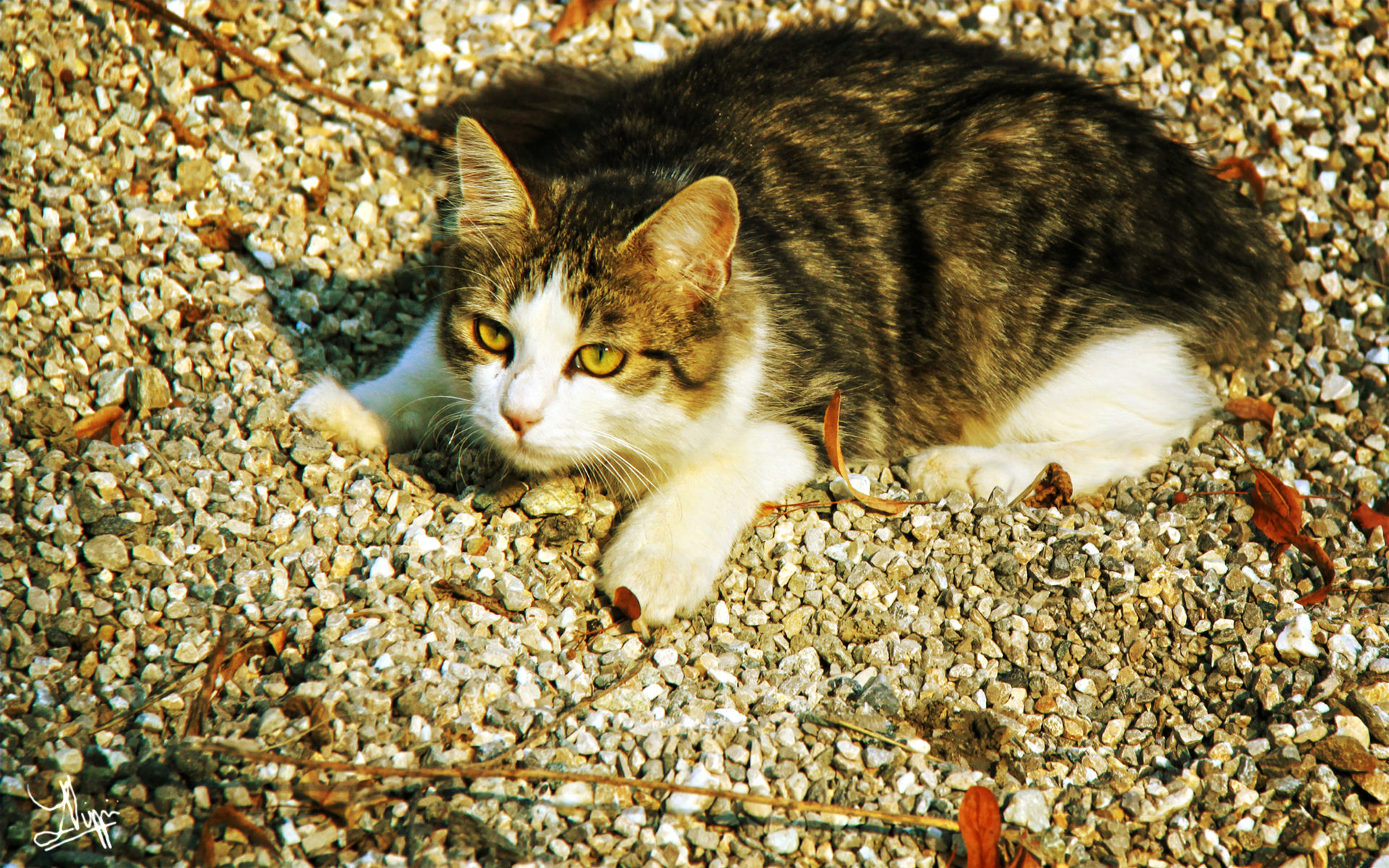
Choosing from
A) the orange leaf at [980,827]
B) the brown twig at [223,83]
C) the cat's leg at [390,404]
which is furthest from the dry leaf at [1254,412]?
the brown twig at [223,83]

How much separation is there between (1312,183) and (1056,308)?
1.69m

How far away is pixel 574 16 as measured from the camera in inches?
168

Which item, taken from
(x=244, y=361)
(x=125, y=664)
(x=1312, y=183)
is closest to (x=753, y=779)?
(x=125, y=664)

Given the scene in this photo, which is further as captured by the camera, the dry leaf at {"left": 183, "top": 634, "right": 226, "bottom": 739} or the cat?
the cat

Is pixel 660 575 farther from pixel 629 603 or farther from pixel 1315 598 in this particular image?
pixel 1315 598

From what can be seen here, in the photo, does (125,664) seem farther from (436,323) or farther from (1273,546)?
(1273,546)

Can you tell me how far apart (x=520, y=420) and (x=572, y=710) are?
69 centimetres

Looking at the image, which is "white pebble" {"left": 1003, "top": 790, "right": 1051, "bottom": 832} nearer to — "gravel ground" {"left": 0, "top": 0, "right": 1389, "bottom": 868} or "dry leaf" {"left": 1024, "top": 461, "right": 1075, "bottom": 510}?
"gravel ground" {"left": 0, "top": 0, "right": 1389, "bottom": 868}

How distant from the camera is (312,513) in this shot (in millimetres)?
2850

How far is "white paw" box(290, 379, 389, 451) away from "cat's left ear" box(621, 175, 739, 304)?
1.02 meters

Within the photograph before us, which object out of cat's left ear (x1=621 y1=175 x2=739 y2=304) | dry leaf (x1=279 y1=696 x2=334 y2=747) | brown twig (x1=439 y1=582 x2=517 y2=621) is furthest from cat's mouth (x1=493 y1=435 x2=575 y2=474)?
dry leaf (x1=279 y1=696 x2=334 y2=747)

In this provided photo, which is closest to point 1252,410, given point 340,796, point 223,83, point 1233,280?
point 1233,280

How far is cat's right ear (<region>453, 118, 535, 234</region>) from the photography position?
2.58 m

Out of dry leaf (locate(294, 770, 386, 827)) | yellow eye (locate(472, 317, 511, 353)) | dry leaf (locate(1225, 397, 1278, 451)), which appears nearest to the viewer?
dry leaf (locate(294, 770, 386, 827))
